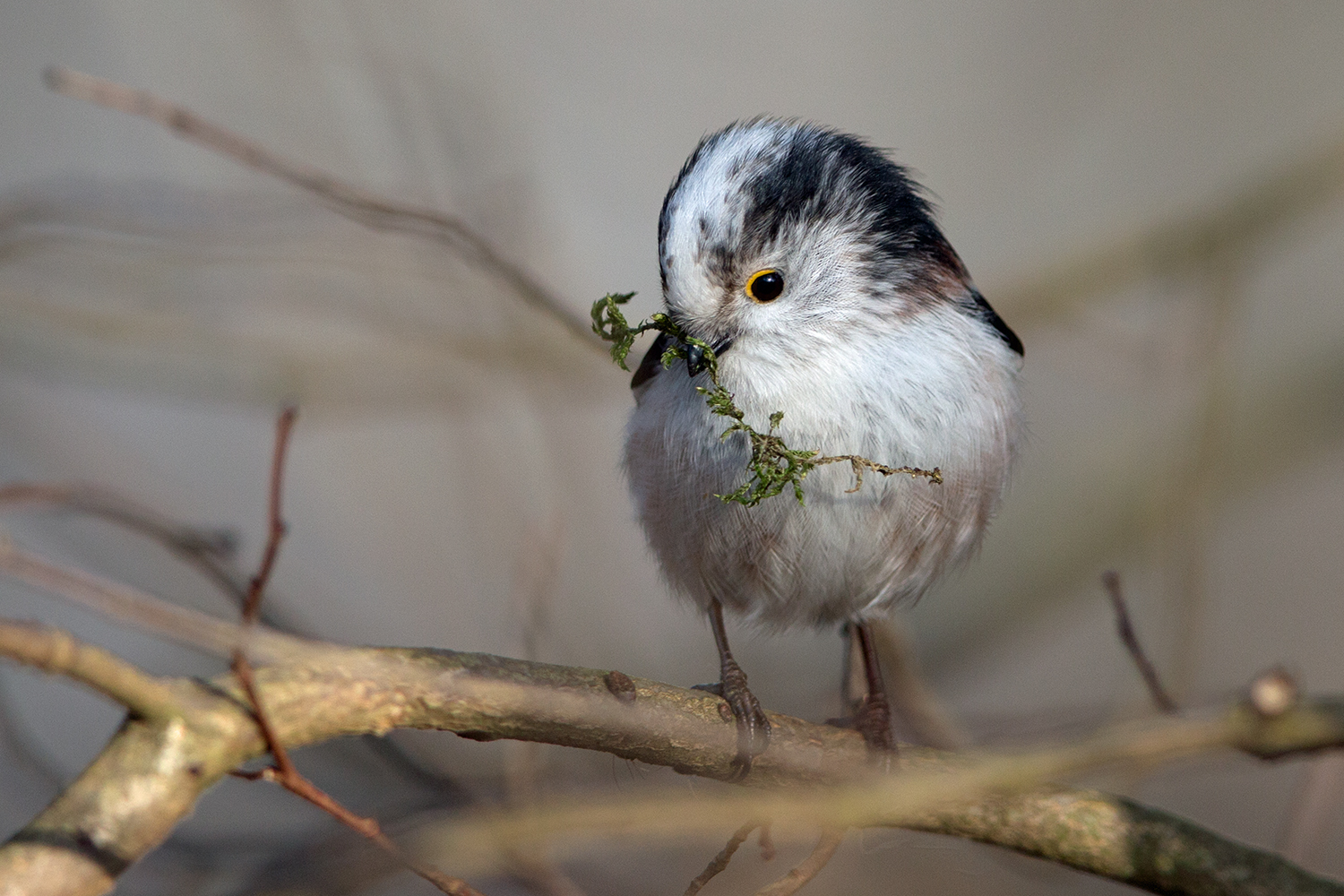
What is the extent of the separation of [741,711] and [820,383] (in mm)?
627

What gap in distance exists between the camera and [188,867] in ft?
8.00

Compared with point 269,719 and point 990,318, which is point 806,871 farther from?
point 990,318

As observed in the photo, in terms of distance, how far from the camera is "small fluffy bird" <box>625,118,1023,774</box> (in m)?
2.07

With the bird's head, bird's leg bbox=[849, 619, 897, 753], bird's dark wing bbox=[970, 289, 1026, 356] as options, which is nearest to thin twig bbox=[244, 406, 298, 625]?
the bird's head

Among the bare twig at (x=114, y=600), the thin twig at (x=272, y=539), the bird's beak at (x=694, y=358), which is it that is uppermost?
the bird's beak at (x=694, y=358)

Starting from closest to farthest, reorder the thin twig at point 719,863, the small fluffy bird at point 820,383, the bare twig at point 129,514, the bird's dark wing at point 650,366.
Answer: the bare twig at point 129,514 → the thin twig at point 719,863 → the small fluffy bird at point 820,383 → the bird's dark wing at point 650,366

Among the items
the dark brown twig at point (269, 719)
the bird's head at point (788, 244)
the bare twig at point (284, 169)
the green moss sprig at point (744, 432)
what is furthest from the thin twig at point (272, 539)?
the bird's head at point (788, 244)

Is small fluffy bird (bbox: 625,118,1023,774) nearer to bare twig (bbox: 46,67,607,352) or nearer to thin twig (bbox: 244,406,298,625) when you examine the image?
bare twig (bbox: 46,67,607,352)

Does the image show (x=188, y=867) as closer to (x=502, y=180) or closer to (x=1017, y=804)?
(x=1017, y=804)

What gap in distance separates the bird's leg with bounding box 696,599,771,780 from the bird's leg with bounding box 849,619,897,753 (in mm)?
293

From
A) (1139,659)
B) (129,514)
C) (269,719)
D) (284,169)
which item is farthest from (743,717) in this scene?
(284,169)

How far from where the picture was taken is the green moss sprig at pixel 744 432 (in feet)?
5.80

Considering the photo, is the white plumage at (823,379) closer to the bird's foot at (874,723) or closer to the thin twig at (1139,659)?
the bird's foot at (874,723)

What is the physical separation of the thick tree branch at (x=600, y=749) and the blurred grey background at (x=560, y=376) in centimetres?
81
